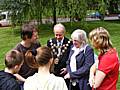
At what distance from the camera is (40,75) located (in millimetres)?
3854

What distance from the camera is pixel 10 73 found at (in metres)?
3.98

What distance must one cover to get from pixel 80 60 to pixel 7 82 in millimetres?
1655

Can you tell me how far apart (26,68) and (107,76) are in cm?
127

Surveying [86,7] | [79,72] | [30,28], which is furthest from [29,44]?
[86,7]

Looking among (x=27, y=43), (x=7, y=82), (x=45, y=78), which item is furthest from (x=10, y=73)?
(x=27, y=43)

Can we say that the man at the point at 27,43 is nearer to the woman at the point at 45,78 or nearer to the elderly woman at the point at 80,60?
the elderly woman at the point at 80,60

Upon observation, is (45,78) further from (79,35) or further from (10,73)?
(79,35)

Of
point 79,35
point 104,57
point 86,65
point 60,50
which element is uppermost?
point 79,35

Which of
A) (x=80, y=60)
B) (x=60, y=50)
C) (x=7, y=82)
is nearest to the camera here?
(x=7, y=82)

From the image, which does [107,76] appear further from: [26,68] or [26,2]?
[26,2]

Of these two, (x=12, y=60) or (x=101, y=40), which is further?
(x=101, y=40)

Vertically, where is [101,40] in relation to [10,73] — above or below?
above

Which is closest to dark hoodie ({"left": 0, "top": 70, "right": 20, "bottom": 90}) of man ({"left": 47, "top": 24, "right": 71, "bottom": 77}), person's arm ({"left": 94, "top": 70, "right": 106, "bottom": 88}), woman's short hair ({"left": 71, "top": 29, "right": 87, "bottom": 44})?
person's arm ({"left": 94, "top": 70, "right": 106, "bottom": 88})

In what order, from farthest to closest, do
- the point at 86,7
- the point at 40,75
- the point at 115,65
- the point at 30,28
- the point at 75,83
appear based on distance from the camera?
the point at 86,7
the point at 75,83
the point at 30,28
the point at 115,65
the point at 40,75
